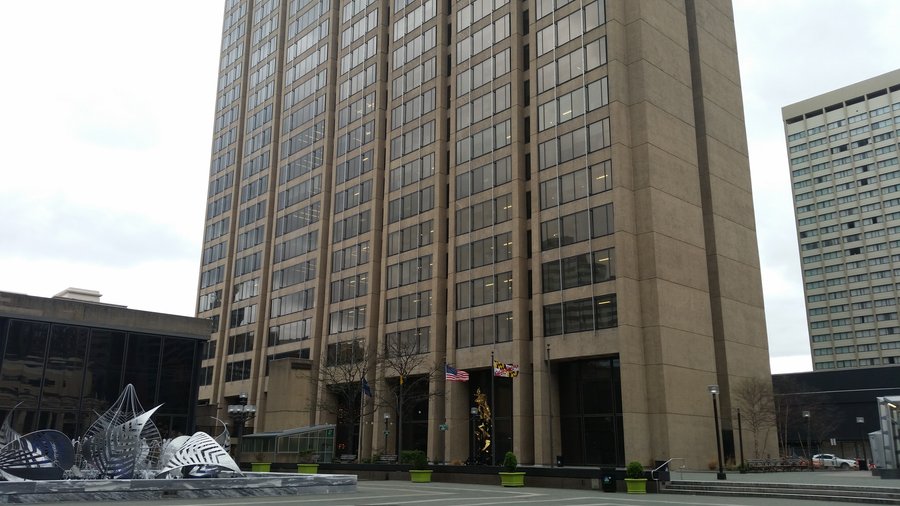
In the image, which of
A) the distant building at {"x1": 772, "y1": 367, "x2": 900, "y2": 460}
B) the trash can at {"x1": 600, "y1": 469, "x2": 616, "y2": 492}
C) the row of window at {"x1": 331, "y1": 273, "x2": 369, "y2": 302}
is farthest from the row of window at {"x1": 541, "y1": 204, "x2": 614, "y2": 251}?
the distant building at {"x1": 772, "y1": 367, "x2": 900, "y2": 460}

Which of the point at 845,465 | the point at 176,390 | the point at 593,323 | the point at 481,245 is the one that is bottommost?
the point at 845,465

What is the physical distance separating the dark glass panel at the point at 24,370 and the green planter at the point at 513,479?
28.8 m

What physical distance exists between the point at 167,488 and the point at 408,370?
41.5 m

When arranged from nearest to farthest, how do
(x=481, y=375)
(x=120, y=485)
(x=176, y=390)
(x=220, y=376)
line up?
(x=120, y=485), (x=176, y=390), (x=481, y=375), (x=220, y=376)

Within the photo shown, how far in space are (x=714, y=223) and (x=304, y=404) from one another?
43.3m

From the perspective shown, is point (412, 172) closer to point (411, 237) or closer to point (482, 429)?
point (411, 237)

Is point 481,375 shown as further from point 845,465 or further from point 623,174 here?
point 845,465

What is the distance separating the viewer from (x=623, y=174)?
57438 mm

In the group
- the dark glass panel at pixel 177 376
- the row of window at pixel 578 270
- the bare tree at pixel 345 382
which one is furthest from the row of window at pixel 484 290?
the dark glass panel at pixel 177 376

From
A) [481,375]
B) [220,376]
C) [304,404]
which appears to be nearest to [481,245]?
[481,375]

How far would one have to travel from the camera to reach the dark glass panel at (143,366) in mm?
48938

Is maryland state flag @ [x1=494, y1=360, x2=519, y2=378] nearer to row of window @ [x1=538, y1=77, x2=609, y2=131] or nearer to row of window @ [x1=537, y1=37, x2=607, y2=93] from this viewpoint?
row of window @ [x1=538, y1=77, x2=609, y2=131]

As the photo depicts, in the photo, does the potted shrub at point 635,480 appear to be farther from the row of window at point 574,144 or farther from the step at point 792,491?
the row of window at point 574,144

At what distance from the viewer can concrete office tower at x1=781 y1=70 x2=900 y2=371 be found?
134375 mm
